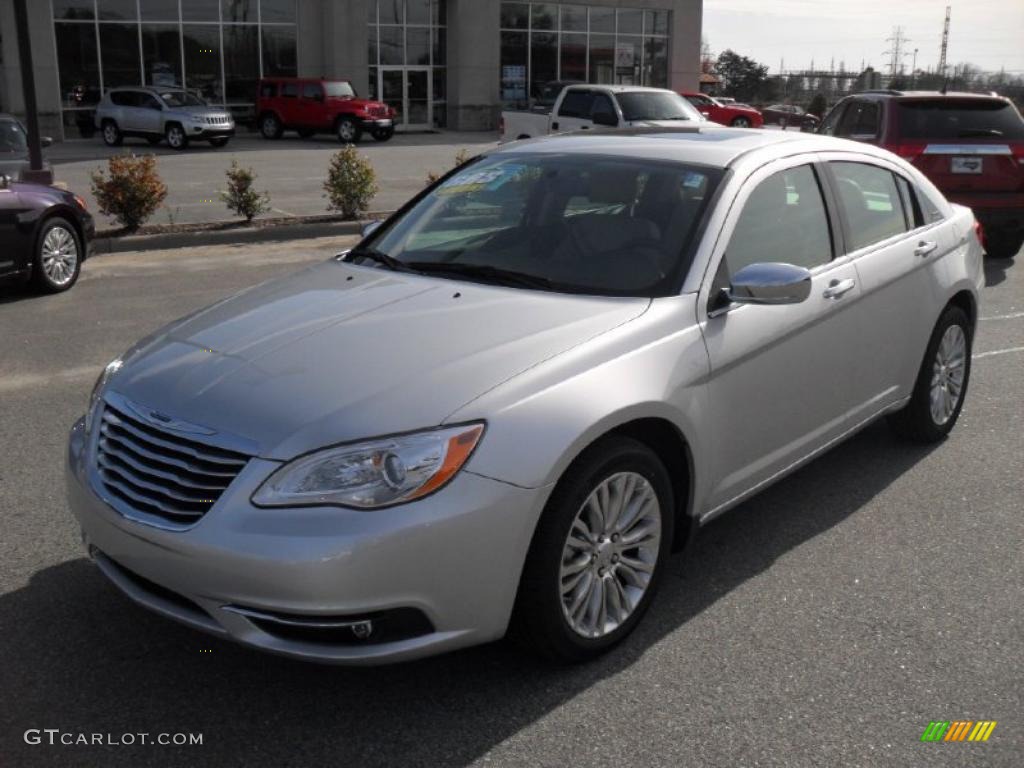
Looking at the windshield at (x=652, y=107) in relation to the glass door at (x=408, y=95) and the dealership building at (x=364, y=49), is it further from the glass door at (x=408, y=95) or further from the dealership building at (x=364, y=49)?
the glass door at (x=408, y=95)

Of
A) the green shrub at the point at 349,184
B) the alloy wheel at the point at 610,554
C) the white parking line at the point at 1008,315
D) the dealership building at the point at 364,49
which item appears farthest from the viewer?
the dealership building at the point at 364,49

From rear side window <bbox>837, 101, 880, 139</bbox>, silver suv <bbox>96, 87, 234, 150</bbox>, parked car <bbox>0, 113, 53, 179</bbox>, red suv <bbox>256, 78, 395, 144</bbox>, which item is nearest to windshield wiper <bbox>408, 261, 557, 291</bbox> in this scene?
rear side window <bbox>837, 101, 880, 139</bbox>

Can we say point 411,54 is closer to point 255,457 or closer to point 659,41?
point 659,41

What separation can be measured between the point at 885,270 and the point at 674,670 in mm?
2342

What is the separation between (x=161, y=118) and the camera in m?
30.0

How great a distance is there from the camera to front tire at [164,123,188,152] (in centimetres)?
2970

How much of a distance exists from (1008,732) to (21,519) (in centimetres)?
385

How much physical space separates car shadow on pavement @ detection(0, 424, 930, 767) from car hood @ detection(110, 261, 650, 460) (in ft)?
2.72

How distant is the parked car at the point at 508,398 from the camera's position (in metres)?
3.09

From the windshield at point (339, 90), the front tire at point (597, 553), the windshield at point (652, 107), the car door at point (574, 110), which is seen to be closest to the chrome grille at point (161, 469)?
the front tire at point (597, 553)

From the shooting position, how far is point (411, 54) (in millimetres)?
40750

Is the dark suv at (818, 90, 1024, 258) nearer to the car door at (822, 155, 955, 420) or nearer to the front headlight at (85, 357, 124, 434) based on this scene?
the car door at (822, 155, 955, 420)

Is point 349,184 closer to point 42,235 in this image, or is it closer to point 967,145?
point 42,235

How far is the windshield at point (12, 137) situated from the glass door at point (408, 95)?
1104 inches
